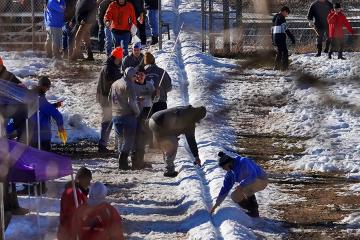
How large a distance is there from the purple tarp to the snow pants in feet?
11.1

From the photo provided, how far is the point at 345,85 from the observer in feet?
11.2

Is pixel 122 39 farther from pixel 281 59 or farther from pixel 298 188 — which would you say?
pixel 281 59

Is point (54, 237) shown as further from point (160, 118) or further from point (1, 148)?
point (160, 118)

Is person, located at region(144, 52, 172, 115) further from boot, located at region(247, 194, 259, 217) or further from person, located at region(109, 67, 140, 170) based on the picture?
boot, located at region(247, 194, 259, 217)

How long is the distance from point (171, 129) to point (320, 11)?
32.5 feet

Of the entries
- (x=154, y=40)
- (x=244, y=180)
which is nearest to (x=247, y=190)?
(x=244, y=180)

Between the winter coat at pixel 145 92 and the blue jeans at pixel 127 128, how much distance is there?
14.9 inches

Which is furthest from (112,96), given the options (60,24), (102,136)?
(60,24)

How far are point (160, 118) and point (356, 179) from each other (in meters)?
3.33

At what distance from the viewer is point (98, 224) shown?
8.12 metres

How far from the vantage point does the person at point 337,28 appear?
156 inches

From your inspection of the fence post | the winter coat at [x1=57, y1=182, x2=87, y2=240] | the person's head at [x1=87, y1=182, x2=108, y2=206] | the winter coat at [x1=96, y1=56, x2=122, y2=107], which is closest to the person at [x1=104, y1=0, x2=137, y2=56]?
the winter coat at [x1=96, y1=56, x2=122, y2=107]

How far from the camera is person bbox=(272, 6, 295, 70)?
3.53 m

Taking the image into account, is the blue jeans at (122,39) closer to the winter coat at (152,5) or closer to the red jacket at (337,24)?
the winter coat at (152,5)
